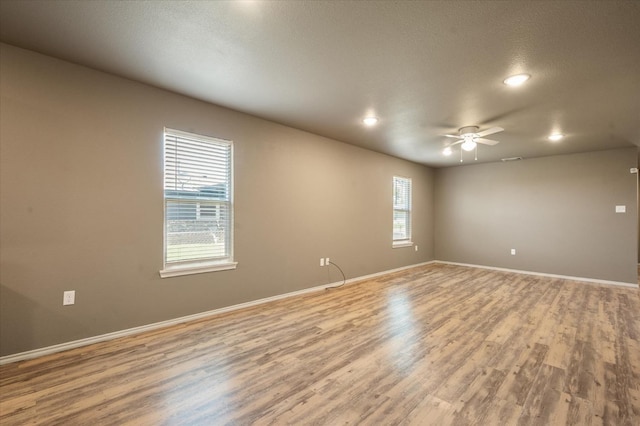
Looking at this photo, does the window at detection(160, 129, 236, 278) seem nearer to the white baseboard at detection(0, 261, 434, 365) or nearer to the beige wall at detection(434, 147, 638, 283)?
the white baseboard at detection(0, 261, 434, 365)

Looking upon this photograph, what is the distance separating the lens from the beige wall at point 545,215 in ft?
17.6

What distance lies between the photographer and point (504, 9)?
188 centimetres

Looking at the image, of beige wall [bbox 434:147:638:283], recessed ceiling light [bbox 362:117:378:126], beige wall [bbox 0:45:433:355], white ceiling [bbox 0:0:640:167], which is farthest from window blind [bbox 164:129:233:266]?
beige wall [bbox 434:147:638:283]

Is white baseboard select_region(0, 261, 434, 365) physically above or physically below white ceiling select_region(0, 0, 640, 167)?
below

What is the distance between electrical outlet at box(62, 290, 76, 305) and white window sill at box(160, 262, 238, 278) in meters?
0.72

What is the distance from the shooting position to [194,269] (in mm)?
3391

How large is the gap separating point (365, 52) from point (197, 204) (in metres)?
2.43

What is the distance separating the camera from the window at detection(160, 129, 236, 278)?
3279mm

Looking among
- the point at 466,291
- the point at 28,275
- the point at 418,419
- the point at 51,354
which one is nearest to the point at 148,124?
the point at 28,275

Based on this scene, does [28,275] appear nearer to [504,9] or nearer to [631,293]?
[504,9]

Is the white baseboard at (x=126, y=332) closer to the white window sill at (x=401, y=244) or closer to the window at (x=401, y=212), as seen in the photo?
the white window sill at (x=401, y=244)

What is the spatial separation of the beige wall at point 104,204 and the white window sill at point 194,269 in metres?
0.07

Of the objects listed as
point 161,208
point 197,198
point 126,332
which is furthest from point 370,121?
point 126,332

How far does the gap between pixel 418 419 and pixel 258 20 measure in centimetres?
275
